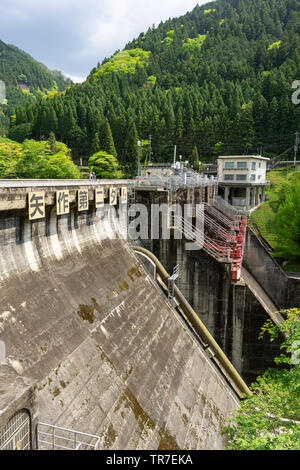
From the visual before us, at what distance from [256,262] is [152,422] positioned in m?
19.7

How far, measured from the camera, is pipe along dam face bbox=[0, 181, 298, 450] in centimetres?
785

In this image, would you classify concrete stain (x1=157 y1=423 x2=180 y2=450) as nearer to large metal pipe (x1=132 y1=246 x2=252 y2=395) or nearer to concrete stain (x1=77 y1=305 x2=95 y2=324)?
concrete stain (x1=77 y1=305 x2=95 y2=324)

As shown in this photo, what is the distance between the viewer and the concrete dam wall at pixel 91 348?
8077 mm

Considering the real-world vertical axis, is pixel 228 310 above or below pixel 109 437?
above

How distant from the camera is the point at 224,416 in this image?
1296 centimetres

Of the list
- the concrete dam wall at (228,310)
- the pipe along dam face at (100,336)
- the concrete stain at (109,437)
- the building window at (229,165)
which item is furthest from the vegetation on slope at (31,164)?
the concrete stain at (109,437)

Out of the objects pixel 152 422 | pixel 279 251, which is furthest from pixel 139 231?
pixel 279 251

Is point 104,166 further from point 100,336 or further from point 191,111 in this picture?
point 100,336

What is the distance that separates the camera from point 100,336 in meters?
10.8

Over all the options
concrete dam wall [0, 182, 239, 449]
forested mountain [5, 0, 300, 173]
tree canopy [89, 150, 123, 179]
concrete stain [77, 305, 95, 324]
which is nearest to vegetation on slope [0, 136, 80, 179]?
tree canopy [89, 150, 123, 179]

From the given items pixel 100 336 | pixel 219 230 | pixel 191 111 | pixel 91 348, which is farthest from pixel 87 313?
pixel 191 111

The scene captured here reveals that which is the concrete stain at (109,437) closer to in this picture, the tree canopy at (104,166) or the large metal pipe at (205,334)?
the large metal pipe at (205,334)

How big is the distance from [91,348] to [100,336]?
0.75 m

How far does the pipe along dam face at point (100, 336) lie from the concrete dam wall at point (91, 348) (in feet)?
0.13
